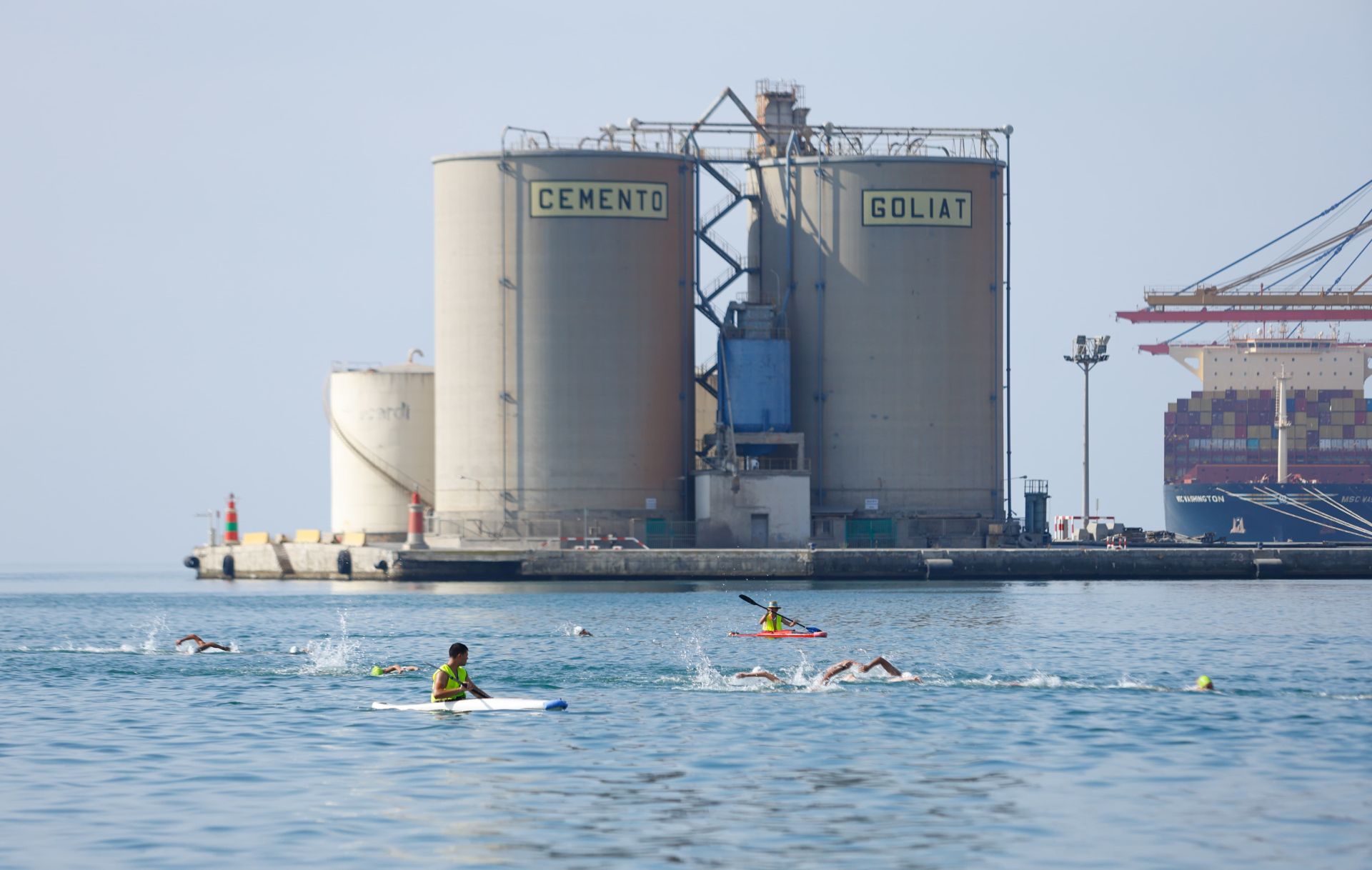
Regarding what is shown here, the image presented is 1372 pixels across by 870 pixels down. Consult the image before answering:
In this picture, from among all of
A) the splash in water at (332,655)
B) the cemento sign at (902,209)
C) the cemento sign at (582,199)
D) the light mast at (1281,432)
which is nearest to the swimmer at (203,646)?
the splash in water at (332,655)

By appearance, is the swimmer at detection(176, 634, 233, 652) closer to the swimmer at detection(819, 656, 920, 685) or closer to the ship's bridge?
the swimmer at detection(819, 656, 920, 685)

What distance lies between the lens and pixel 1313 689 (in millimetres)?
38438

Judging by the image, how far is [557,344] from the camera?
331 feet

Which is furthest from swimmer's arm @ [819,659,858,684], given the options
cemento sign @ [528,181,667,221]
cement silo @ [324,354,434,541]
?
cement silo @ [324,354,434,541]

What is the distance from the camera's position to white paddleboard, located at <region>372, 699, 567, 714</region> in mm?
35344

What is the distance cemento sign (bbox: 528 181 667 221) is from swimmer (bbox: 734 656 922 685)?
207 ft

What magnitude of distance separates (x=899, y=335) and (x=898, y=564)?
15589mm

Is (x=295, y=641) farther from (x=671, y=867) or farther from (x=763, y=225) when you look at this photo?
(x=763, y=225)

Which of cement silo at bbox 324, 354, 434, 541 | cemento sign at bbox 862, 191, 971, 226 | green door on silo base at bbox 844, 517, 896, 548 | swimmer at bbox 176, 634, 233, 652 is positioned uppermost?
cemento sign at bbox 862, 191, 971, 226

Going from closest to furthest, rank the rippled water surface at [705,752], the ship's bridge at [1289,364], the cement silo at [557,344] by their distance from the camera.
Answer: the rippled water surface at [705,752] < the cement silo at [557,344] < the ship's bridge at [1289,364]

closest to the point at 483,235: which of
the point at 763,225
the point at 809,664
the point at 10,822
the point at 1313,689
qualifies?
the point at 763,225

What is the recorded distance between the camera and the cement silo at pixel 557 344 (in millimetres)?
101000

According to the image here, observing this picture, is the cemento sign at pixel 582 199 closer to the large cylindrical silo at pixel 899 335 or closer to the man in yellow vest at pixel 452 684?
the large cylindrical silo at pixel 899 335

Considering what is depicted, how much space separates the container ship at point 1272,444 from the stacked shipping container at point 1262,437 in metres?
0.09
